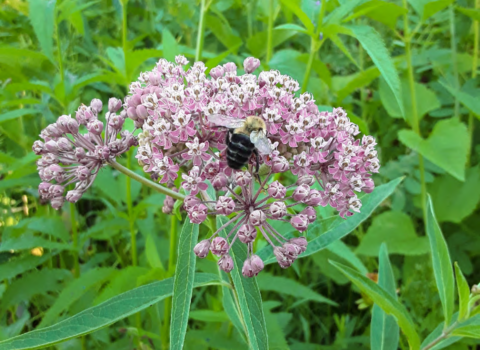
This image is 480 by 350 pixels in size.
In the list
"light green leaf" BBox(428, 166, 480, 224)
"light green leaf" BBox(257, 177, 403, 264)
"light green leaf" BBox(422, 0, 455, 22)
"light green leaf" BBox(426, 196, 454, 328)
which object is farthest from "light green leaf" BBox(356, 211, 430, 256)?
"light green leaf" BBox(422, 0, 455, 22)

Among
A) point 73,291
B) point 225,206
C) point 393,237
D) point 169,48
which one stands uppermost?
point 169,48

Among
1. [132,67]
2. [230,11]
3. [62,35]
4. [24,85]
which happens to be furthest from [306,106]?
[230,11]

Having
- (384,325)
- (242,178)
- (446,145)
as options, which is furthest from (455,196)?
(242,178)

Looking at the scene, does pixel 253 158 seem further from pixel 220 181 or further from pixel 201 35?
pixel 201 35

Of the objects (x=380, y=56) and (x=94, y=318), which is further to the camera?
(x=380, y=56)

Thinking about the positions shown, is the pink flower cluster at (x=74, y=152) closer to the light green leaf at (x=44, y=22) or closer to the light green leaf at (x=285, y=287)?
the light green leaf at (x=44, y=22)

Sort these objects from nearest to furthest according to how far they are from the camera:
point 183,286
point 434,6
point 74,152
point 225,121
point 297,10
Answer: point 183,286 → point 225,121 → point 74,152 → point 297,10 → point 434,6

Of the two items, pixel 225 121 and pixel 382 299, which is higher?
pixel 225 121

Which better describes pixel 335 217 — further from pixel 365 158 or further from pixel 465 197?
pixel 465 197

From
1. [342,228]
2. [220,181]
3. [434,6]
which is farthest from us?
[434,6]
